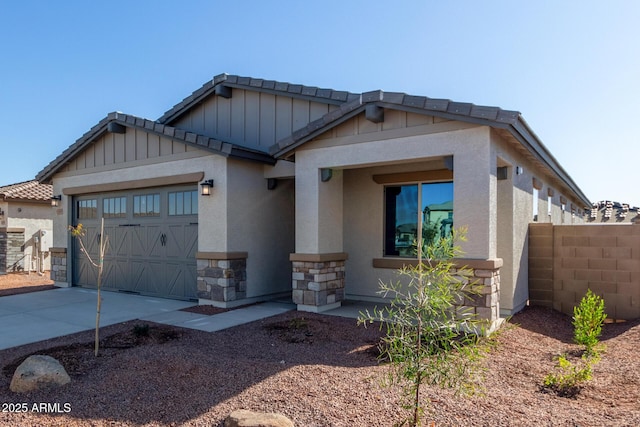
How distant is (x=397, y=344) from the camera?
11.1 ft

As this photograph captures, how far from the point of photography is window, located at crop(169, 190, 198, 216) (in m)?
9.62

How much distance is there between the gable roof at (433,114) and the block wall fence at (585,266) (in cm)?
160

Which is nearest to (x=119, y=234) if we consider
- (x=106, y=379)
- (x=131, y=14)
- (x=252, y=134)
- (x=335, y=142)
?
(x=252, y=134)

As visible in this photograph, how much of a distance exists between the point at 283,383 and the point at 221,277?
15.5 ft

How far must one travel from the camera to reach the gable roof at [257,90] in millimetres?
9523

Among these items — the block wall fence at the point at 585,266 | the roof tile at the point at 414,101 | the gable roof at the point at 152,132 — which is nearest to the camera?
the roof tile at the point at 414,101

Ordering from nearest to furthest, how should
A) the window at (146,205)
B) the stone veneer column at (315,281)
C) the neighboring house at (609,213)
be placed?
the stone veneer column at (315,281), the window at (146,205), the neighboring house at (609,213)

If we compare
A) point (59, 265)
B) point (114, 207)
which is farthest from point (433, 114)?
point (59, 265)

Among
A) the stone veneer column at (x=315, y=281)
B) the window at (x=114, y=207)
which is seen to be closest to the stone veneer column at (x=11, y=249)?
the window at (x=114, y=207)

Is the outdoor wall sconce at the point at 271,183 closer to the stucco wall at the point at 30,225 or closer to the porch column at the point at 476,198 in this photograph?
the porch column at the point at 476,198

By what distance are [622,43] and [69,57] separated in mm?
12821

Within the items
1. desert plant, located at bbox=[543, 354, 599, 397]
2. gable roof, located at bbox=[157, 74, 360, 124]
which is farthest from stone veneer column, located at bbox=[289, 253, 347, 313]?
desert plant, located at bbox=[543, 354, 599, 397]

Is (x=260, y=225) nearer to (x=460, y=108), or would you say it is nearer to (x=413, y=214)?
(x=413, y=214)

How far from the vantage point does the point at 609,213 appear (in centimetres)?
2044
